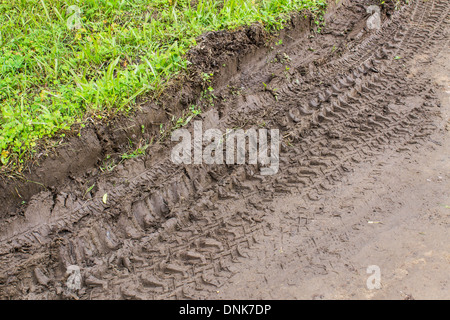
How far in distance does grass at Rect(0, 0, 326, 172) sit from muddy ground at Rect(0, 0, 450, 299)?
0.36 meters

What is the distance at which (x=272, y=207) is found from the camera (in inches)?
123

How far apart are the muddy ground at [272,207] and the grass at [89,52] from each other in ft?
1.18

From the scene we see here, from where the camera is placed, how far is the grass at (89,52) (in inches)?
132

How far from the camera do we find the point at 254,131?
3740 millimetres

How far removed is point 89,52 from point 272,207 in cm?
259

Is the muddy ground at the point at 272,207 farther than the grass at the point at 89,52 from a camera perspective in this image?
No

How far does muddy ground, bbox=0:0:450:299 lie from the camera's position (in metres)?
2.64

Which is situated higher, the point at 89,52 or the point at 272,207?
the point at 89,52

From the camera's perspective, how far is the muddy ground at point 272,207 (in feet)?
8.66

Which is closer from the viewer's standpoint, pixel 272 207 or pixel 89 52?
pixel 272 207

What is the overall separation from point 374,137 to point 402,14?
2813 millimetres

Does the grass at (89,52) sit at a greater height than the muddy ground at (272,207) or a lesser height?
greater

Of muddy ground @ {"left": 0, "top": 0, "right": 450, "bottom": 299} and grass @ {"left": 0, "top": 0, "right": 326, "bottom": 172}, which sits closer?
muddy ground @ {"left": 0, "top": 0, "right": 450, "bottom": 299}

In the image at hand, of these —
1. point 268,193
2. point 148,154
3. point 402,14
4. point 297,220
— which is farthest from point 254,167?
point 402,14
